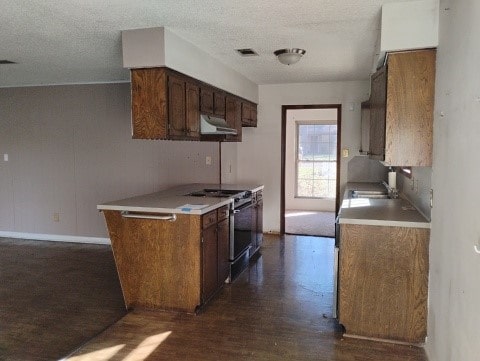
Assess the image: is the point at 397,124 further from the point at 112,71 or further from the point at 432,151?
the point at 112,71

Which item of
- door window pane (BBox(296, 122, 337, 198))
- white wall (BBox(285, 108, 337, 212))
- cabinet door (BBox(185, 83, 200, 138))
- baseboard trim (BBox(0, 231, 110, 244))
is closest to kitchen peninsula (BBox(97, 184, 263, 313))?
cabinet door (BBox(185, 83, 200, 138))

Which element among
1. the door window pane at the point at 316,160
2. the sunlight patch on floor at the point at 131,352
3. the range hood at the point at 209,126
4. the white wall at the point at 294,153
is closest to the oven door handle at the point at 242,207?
the range hood at the point at 209,126

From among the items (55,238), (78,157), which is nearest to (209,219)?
(78,157)

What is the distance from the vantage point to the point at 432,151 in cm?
248

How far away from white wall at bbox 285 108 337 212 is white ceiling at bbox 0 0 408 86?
3438mm

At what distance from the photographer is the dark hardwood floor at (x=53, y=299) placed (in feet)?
8.67

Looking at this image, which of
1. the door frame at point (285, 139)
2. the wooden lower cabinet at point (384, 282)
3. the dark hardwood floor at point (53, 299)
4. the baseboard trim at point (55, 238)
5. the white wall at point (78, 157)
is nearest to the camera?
the wooden lower cabinet at point (384, 282)

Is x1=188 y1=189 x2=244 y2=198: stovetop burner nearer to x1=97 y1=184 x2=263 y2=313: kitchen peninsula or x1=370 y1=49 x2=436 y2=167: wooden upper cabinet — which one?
x1=97 y1=184 x2=263 y2=313: kitchen peninsula

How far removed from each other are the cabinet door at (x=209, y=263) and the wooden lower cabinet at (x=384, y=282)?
1076mm

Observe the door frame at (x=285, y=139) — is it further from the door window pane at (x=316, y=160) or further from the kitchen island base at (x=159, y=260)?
the kitchen island base at (x=159, y=260)

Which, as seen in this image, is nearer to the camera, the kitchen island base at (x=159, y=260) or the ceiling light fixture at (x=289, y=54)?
the kitchen island base at (x=159, y=260)

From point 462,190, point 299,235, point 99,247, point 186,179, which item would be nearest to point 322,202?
point 299,235

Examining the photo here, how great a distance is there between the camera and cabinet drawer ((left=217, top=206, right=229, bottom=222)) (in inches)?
134

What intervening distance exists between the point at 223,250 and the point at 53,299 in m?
1.57
